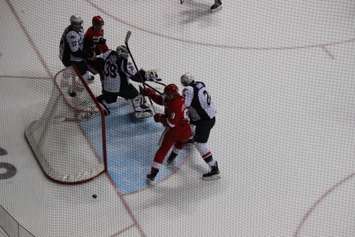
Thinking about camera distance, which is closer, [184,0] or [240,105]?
[240,105]

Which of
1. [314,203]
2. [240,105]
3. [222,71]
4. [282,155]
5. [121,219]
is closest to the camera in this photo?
[121,219]

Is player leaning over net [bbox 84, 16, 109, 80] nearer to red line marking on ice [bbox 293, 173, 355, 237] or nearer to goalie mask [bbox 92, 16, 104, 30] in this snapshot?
goalie mask [bbox 92, 16, 104, 30]

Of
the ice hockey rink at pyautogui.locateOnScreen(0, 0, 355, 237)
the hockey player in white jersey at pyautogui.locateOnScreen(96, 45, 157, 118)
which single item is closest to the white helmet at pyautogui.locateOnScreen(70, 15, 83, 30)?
the hockey player in white jersey at pyautogui.locateOnScreen(96, 45, 157, 118)

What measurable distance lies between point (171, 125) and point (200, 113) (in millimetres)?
204

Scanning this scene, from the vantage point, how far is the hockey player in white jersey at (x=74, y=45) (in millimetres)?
3711

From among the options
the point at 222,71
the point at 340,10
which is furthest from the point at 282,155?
the point at 340,10

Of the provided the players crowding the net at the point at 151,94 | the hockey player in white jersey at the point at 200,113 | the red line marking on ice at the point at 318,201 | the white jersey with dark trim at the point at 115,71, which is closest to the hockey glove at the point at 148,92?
the players crowding the net at the point at 151,94

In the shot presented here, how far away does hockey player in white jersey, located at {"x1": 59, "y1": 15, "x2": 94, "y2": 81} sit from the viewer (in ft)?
12.2

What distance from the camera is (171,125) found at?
3197mm

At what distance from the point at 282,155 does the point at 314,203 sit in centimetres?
43

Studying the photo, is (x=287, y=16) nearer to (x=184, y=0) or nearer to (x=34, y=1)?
(x=184, y=0)

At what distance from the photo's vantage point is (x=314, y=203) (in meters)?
3.38

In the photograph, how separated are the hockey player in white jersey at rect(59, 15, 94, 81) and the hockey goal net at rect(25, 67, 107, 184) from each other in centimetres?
27

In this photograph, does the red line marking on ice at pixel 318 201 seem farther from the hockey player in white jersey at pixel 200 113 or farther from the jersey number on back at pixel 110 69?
the jersey number on back at pixel 110 69
